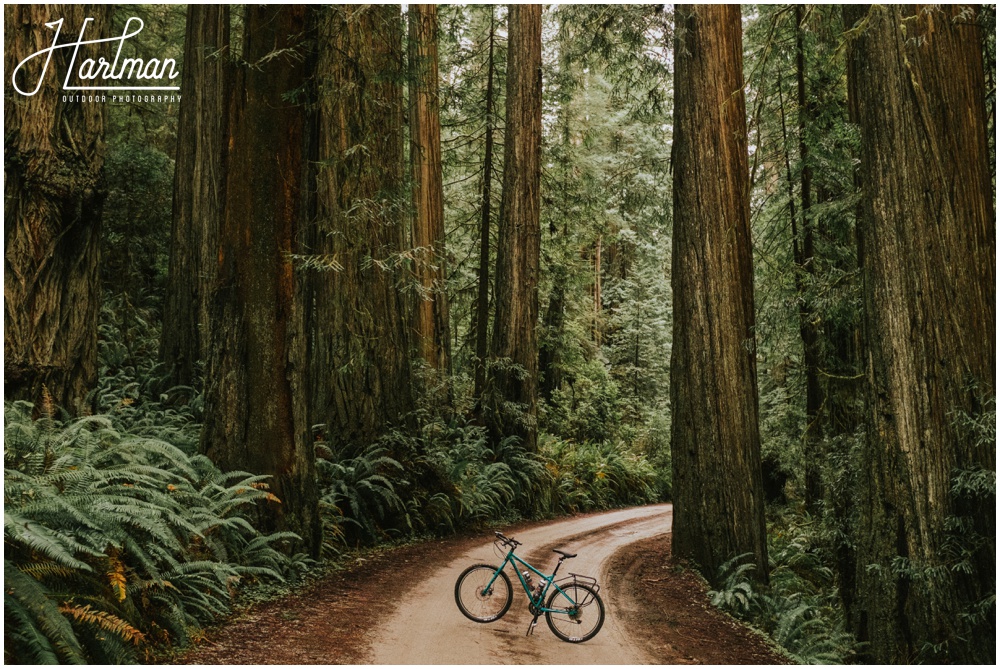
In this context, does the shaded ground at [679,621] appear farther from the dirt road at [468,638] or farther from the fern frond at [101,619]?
the fern frond at [101,619]

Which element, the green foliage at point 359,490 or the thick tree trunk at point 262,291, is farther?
the green foliage at point 359,490

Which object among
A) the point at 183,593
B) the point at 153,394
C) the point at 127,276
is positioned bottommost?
the point at 183,593

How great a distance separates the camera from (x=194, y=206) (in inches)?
459

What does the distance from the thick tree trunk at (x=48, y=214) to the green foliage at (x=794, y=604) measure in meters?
6.89

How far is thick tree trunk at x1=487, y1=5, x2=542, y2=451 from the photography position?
561 inches

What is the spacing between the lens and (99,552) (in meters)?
4.34

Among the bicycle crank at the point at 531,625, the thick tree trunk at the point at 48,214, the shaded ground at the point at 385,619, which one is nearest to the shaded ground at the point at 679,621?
the shaded ground at the point at 385,619

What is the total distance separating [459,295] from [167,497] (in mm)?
13502

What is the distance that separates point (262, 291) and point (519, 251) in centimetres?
804

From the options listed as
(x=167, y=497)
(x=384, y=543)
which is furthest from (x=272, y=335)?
(x=384, y=543)

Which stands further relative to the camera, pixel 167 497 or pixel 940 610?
pixel 940 610

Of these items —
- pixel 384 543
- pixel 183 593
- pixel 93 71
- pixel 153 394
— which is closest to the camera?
pixel 183 593

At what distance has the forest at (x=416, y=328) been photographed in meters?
5.81

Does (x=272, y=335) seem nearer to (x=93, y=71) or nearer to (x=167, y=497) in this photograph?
(x=167, y=497)
